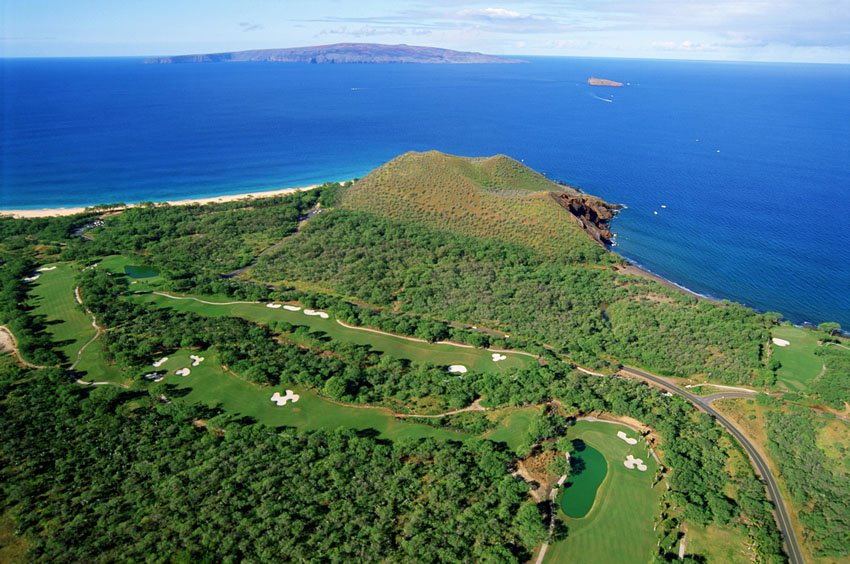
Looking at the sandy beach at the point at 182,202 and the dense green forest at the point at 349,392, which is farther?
the sandy beach at the point at 182,202

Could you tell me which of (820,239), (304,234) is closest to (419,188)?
(304,234)

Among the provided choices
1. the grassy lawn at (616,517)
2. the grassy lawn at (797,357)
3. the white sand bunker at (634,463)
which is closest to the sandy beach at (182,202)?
the grassy lawn at (616,517)

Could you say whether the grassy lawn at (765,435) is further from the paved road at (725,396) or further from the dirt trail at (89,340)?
the dirt trail at (89,340)

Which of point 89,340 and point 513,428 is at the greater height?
point 89,340

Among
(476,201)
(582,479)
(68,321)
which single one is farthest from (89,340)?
(476,201)

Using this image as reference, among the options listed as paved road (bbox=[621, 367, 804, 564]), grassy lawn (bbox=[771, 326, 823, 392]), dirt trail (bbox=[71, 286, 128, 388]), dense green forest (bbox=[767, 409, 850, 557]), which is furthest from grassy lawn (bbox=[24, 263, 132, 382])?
grassy lawn (bbox=[771, 326, 823, 392])

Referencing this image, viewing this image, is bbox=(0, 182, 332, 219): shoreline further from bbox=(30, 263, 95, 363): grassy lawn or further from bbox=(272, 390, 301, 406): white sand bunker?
bbox=(272, 390, 301, 406): white sand bunker

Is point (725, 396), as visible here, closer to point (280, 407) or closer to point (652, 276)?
point (652, 276)
